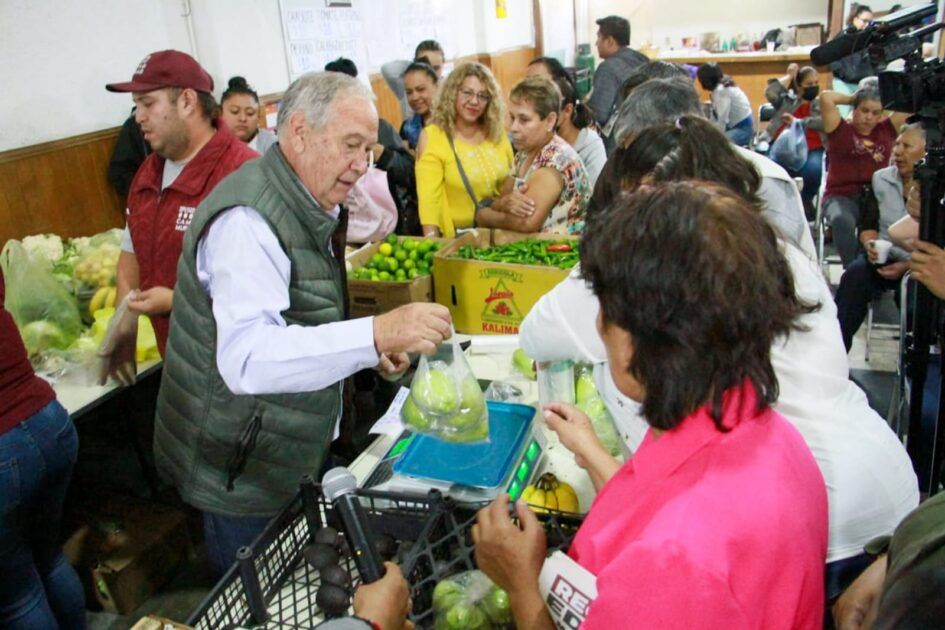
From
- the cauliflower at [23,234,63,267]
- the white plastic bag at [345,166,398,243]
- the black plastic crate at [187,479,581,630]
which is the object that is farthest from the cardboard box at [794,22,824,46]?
the black plastic crate at [187,479,581,630]

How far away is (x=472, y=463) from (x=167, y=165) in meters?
1.45

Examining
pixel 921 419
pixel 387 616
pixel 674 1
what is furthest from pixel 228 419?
pixel 674 1

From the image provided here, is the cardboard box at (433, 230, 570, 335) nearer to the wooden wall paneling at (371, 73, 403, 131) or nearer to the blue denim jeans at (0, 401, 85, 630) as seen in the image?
the blue denim jeans at (0, 401, 85, 630)

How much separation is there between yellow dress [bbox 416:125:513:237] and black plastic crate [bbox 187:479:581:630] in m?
2.11

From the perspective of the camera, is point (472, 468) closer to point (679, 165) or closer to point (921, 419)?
point (679, 165)

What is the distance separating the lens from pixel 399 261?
2.69 metres

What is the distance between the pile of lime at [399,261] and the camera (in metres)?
2.60

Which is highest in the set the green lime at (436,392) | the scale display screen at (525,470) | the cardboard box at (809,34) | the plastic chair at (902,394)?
the cardboard box at (809,34)

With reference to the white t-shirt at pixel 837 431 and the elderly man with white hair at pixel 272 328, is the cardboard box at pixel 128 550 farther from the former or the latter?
the white t-shirt at pixel 837 431

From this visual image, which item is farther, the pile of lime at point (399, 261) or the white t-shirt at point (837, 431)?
the pile of lime at point (399, 261)

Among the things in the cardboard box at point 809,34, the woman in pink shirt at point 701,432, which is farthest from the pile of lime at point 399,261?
the cardboard box at point 809,34

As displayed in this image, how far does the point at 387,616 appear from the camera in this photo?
1006mm

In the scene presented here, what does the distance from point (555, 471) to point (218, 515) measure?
2.65 ft

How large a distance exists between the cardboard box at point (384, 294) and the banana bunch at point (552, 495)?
45.9 inches
